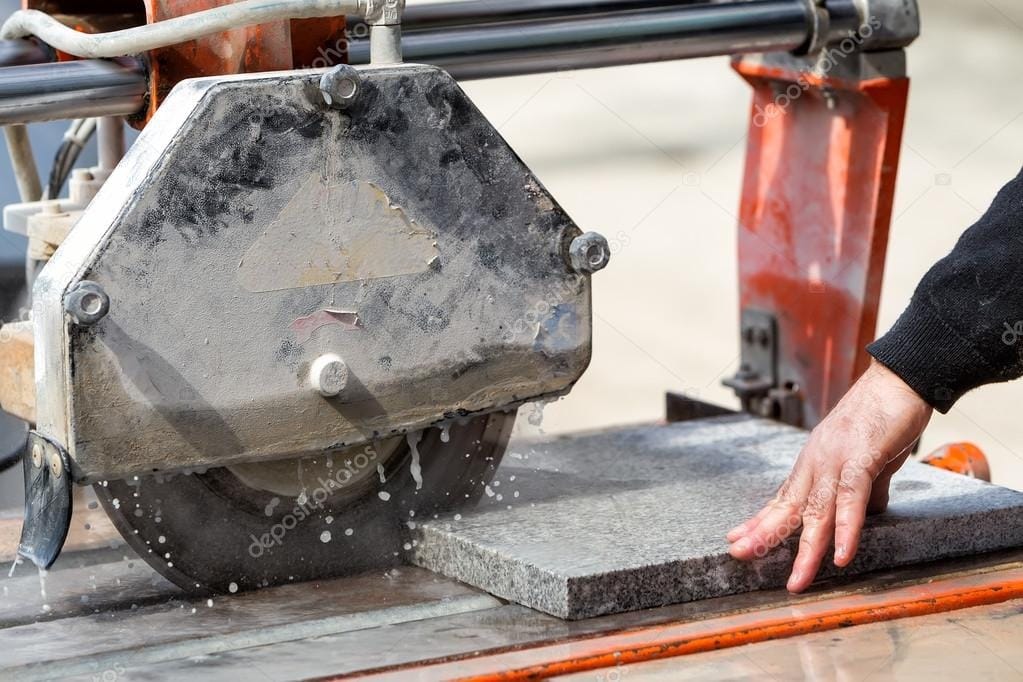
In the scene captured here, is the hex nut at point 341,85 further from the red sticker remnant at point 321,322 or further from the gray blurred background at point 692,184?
the gray blurred background at point 692,184

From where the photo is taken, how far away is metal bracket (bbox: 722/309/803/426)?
312cm

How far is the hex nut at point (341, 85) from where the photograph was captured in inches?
79.9

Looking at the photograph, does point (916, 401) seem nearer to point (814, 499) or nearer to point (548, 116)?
point (814, 499)

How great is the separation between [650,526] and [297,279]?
23.0 inches

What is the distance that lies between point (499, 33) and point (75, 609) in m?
1.08

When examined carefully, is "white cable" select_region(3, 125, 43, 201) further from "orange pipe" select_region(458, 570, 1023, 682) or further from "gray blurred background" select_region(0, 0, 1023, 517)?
"orange pipe" select_region(458, 570, 1023, 682)

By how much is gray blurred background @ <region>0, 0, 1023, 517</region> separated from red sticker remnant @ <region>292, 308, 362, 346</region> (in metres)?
1.08

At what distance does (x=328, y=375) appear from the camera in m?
2.09

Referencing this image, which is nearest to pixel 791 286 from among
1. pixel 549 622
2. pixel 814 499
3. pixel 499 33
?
pixel 499 33

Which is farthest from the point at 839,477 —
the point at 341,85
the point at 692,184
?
the point at 692,184

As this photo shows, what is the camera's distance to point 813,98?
3039 millimetres

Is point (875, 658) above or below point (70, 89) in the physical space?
below

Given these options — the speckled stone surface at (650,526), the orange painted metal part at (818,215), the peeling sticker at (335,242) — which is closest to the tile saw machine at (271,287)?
the peeling sticker at (335,242)

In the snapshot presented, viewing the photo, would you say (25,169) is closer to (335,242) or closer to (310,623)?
(335,242)
